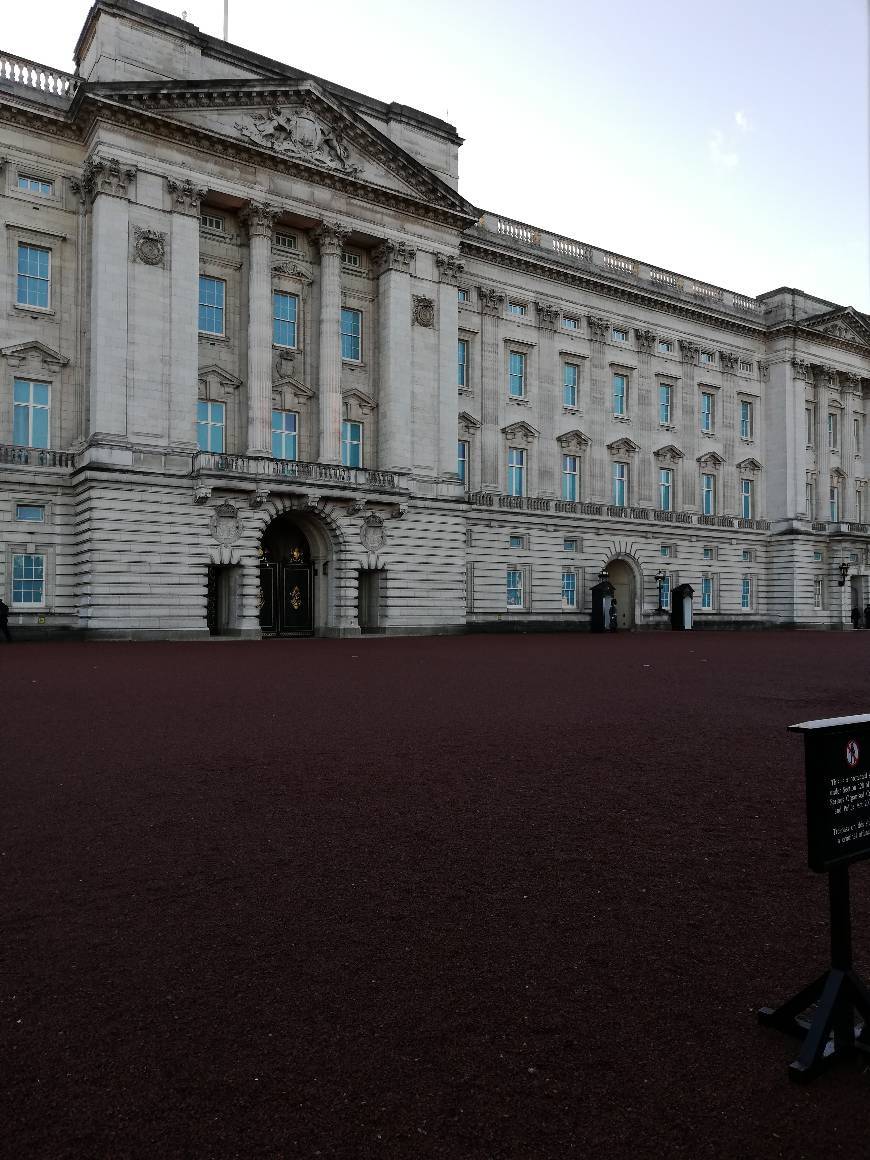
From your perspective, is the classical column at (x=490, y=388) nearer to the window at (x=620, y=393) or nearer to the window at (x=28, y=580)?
the window at (x=620, y=393)

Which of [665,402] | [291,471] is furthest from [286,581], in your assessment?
[665,402]

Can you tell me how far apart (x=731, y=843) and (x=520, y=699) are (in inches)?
314

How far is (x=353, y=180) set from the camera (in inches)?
1539

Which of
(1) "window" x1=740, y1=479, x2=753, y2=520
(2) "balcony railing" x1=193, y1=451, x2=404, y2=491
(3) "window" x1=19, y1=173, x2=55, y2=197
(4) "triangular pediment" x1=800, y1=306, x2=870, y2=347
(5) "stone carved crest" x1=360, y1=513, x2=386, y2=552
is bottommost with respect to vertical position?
(5) "stone carved crest" x1=360, y1=513, x2=386, y2=552

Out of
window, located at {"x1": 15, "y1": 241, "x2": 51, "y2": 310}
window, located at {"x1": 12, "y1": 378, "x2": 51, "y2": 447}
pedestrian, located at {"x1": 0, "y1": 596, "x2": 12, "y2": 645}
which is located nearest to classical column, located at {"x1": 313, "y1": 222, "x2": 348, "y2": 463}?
window, located at {"x1": 12, "y1": 378, "x2": 51, "y2": 447}

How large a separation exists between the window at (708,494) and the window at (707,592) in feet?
15.0

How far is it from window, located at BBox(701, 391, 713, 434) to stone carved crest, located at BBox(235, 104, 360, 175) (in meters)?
28.7

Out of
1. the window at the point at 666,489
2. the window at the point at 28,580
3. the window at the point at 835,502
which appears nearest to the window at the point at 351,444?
the window at the point at 28,580

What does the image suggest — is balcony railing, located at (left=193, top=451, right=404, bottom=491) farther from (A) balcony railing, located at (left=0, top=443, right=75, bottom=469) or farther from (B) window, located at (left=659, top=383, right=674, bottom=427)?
(B) window, located at (left=659, top=383, right=674, bottom=427)

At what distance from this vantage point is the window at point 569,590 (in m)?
49.0

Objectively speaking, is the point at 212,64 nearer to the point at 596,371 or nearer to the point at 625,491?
the point at 596,371

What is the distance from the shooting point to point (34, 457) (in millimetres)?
34094

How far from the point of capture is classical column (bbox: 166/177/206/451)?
115ft

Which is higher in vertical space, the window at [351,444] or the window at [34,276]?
the window at [34,276]
